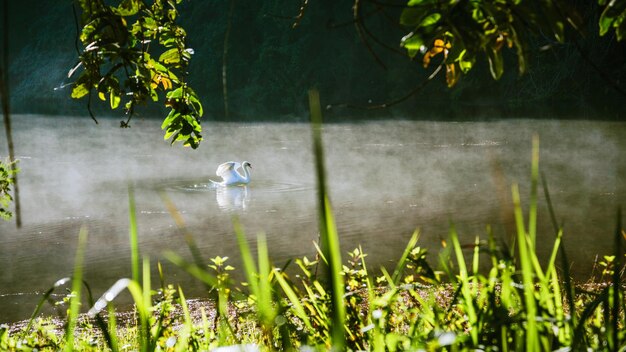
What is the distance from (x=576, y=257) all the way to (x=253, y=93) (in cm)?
2663

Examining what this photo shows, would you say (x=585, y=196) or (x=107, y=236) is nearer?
(x=107, y=236)

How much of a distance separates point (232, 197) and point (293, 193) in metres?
0.75

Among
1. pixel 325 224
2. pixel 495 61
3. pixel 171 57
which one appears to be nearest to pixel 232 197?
pixel 171 57

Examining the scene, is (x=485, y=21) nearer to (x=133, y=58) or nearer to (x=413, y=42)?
(x=413, y=42)

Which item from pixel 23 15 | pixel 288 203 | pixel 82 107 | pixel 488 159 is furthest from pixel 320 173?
pixel 23 15

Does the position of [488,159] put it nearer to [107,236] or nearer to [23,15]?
[107,236]

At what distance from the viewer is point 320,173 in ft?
2.40

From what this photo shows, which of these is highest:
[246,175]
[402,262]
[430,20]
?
[430,20]

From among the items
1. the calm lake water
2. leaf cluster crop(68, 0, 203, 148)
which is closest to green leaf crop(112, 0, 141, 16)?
leaf cluster crop(68, 0, 203, 148)

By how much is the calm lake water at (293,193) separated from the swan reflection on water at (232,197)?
0.12 feet

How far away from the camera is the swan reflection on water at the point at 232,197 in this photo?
8828mm

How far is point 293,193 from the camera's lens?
9.50 meters

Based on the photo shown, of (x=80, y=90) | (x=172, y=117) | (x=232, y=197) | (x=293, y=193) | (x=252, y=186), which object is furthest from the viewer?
(x=252, y=186)

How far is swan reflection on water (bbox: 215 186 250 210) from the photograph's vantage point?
29.0 feet
